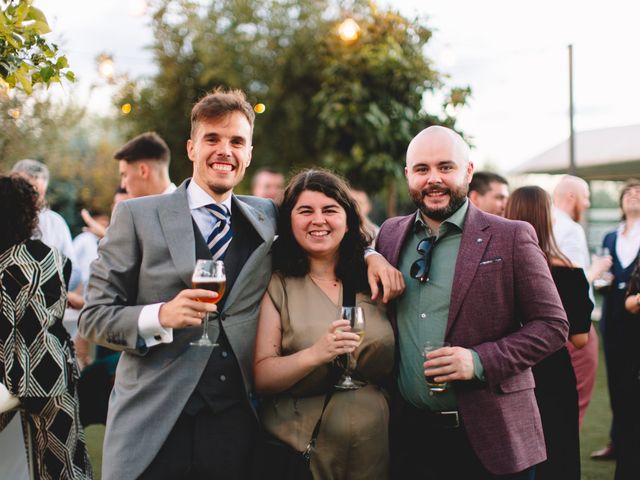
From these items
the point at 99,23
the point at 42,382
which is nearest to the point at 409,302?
the point at 42,382

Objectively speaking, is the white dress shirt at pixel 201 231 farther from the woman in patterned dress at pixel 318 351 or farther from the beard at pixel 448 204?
the beard at pixel 448 204

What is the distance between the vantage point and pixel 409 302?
2.97m

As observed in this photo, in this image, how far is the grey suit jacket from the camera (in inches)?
102

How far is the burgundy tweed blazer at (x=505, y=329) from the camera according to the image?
106 inches

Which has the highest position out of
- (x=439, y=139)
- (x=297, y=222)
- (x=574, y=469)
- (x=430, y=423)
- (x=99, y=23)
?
(x=99, y=23)

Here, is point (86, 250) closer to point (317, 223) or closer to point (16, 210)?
point (16, 210)

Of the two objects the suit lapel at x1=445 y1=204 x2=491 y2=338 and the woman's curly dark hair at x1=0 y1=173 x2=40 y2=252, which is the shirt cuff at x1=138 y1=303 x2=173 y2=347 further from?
the woman's curly dark hair at x1=0 y1=173 x2=40 y2=252

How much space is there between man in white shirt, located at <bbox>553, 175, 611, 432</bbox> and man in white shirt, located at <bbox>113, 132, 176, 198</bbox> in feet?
11.0

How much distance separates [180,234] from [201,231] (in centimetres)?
15

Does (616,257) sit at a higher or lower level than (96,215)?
lower

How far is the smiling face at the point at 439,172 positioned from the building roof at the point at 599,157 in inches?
465

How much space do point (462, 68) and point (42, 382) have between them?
36.5 feet

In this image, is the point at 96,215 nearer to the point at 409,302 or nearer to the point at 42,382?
the point at 42,382

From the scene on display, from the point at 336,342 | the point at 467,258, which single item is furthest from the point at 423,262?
the point at 336,342
